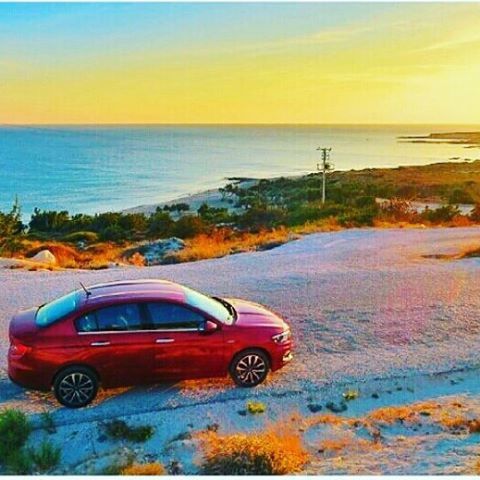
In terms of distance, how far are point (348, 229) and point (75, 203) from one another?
4974 cm

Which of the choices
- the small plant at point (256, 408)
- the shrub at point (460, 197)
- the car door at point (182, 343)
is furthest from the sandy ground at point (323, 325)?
the shrub at point (460, 197)

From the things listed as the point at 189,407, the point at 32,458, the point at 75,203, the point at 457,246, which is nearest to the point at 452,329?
the point at 189,407

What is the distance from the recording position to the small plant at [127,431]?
870 cm

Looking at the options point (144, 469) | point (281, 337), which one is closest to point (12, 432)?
point (144, 469)

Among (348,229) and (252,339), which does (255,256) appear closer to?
(348,229)

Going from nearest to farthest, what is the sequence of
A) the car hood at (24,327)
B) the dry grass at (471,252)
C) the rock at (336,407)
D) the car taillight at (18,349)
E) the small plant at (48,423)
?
the small plant at (48,423)
the car taillight at (18,349)
the car hood at (24,327)
the rock at (336,407)
the dry grass at (471,252)

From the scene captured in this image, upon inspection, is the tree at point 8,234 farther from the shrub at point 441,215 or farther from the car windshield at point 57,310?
the shrub at point 441,215

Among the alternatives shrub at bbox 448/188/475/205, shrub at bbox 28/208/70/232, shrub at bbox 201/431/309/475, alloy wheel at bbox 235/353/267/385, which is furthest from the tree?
shrub at bbox 448/188/475/205

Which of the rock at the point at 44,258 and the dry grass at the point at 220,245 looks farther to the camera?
the rock at the point at 44,258

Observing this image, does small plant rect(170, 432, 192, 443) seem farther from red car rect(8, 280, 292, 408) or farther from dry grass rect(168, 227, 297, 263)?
dry grass rect(168, 227, 297, 263)

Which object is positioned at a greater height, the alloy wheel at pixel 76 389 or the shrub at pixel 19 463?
the alloy wheel at pixel 76 389

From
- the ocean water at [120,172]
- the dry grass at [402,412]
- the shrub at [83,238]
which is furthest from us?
the ocean water at [120,172]

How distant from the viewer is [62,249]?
26859 millimetres

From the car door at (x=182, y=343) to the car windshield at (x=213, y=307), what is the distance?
208 millimetres
